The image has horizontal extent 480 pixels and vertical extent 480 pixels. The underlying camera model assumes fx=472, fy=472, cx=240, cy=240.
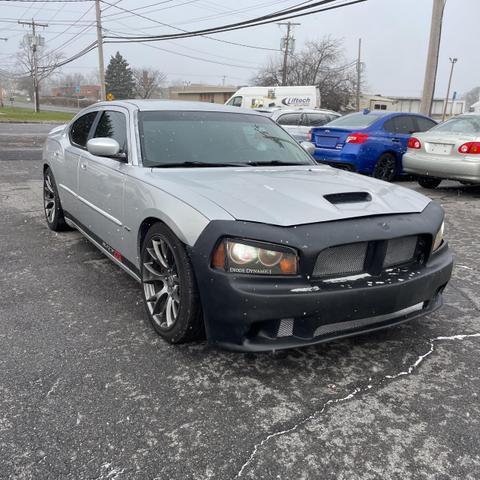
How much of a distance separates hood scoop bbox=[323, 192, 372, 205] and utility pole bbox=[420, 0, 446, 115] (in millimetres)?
13283

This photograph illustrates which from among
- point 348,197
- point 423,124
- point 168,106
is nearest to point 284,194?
point 348,197

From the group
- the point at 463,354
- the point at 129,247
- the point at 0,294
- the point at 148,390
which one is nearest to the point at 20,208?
the point at 0,294

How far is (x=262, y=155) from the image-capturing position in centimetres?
378

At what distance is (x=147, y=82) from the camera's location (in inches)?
3292

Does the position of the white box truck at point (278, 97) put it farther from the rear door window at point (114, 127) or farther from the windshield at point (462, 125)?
the rear door window at point (114, 127)

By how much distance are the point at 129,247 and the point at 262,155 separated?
1288mm

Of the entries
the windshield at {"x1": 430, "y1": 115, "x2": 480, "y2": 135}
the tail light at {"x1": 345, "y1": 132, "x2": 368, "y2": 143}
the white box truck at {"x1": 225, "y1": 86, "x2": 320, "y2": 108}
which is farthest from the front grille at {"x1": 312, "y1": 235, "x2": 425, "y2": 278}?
the white box truck at {"x1": 225, "y1": 86, "x2": 320, "y2": 108}

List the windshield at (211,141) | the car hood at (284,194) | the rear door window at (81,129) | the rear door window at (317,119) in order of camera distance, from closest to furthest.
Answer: the car hood at (284,194) → the windshield at (211,141) → the rear door window at (81,129) → the rear door window at (317,119)

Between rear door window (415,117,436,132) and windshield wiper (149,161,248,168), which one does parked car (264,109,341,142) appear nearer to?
rear door window (415,117,436,132)

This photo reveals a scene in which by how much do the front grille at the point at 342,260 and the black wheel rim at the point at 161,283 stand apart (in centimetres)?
82

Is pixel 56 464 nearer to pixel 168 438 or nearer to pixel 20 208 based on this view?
pixel 168 438

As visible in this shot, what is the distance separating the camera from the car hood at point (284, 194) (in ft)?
8.19

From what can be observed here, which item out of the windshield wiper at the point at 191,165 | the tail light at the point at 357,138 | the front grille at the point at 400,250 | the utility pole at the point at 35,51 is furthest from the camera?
the utility pole at the point at 35,51

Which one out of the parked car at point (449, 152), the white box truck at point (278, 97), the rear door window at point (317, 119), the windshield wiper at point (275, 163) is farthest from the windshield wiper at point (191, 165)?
the white box truck at point (278, 97)
